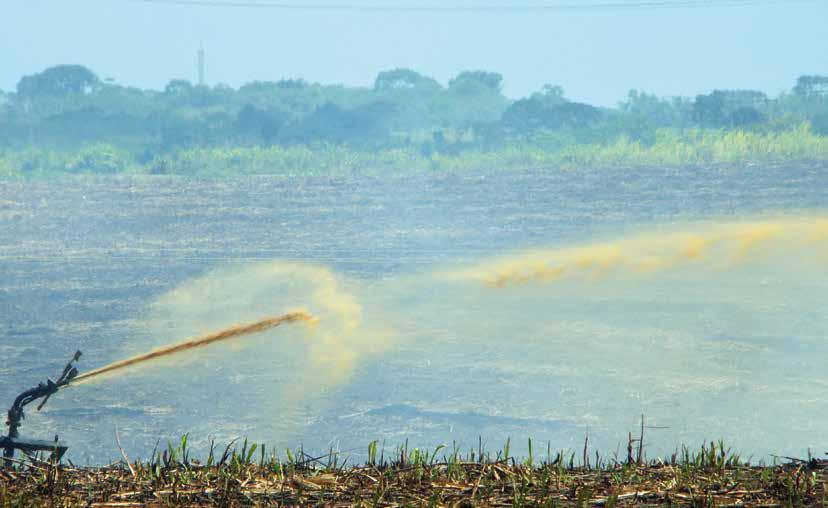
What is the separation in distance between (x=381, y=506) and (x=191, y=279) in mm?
51165

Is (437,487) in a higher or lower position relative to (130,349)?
higher

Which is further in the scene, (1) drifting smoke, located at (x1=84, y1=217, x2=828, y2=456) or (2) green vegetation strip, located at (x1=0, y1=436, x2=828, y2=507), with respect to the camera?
(1) drifting smoke, located at (x1=84, y1=217, x2=828, y2=456)

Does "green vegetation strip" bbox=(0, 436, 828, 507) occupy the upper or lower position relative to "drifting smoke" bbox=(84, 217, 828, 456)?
upper

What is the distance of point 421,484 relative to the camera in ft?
28.3

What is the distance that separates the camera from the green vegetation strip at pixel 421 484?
8125 millimetres

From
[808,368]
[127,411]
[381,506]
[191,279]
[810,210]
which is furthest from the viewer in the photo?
[810,210]

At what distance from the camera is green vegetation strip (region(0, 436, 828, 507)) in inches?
320

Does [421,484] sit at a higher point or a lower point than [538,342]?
higher

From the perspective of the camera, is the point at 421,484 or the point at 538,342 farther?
the point at 538,342

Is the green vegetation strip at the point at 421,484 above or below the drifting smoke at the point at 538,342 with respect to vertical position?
above

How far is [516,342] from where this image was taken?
42469 millimetres

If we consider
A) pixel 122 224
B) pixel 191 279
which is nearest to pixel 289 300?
pixel 191 279

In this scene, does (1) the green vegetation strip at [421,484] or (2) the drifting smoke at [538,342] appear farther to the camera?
(2) the drifting smoke at [538,342]

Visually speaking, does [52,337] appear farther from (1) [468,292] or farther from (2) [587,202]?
(2) [587,202]
